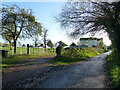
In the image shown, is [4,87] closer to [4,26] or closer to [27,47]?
[27,47]

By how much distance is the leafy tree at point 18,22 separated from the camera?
16297 mm

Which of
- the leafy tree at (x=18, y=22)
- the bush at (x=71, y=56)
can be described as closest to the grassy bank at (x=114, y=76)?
the bush at (x=71, y=56)

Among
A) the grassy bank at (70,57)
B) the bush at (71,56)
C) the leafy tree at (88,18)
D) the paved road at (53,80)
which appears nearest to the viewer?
the paved road at (53,80)

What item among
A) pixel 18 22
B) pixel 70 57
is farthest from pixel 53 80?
pixel 18 22

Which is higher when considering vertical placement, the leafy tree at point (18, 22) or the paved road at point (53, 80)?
the leafy tree at point (18, 22)

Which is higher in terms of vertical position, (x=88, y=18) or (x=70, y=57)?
(x=88, y=18)

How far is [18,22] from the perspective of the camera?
1734 cm

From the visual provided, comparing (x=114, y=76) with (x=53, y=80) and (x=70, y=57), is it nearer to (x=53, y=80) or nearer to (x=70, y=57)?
(x=53, y=80)

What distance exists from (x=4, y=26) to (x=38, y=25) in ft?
16.4

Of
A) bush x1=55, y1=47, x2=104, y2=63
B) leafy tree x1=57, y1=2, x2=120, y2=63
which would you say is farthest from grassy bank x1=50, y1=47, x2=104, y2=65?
leafy tree x1=57, y1=2, x2=120, y2=63

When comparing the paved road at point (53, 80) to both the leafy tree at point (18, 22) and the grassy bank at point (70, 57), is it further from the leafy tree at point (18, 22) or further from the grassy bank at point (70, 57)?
the leafy tree at point (18, 22)

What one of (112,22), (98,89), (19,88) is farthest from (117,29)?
(19,88)

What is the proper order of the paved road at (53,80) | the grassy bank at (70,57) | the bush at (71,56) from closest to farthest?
the paved road at (53,80), the grassy bank at (70,57), the bush at (71,56)

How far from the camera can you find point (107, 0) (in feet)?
26.7
